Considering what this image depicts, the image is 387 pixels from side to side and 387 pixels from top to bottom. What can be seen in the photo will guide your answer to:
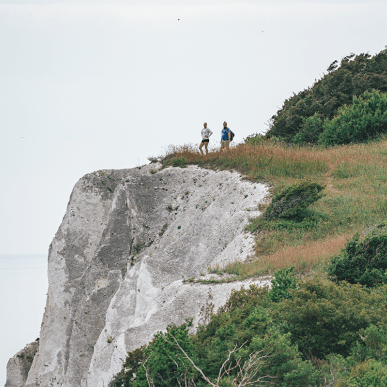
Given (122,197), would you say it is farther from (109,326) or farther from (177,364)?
(177,364)

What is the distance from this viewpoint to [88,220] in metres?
24.0

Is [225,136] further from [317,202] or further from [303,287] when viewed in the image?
[303,287]

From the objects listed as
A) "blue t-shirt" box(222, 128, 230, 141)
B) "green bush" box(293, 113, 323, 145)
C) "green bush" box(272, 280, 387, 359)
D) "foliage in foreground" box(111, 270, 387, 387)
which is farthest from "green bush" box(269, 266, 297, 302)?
"green bush" box(293, 113, 323, 145)

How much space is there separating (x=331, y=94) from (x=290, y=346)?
97.9ft

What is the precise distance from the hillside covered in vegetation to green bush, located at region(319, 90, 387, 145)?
0.08m

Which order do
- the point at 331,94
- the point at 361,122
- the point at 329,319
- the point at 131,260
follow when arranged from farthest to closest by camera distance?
1. the point at 331,94
2. the point at 361,122
3. the point at 131,260
4. the point at 329,319

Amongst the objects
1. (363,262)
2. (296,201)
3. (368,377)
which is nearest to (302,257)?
(363,262)

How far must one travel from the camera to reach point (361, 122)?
25.4 metres

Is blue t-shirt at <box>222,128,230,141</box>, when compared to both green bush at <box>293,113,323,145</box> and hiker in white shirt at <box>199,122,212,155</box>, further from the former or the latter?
green bush at <box>293,113,323,145</box>

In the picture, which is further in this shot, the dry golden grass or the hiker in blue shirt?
the hiker in blue shirt

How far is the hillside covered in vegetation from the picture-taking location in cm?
530

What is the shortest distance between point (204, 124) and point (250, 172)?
4563mm

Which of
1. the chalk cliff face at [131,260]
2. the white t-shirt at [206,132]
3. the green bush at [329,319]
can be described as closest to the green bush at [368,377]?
the green bush at [329,319]

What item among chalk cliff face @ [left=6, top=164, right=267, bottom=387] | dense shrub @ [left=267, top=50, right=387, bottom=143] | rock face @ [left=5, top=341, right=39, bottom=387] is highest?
dense shrub @ [left=267, top=50, right=387, bottom=143]
